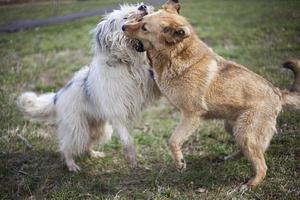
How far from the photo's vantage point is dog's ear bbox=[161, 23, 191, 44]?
448cm

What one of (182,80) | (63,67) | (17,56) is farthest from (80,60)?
(182,80)

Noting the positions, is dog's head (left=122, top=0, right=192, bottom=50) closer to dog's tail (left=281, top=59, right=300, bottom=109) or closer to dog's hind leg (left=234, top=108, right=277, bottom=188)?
dog's hind leg (left=234, top=108, right=277, bottom=188)

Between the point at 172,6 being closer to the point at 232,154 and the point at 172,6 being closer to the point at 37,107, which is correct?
the point at 232,154

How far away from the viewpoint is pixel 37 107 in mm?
6301

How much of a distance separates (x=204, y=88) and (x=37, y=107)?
2.88m

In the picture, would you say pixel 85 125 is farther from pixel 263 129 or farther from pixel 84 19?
pixel 84 19

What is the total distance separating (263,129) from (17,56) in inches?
341

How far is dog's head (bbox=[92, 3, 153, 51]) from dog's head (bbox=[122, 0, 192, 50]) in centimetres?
34

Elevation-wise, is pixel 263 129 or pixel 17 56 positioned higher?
pixel 263 129

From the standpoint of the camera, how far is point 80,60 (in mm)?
10930

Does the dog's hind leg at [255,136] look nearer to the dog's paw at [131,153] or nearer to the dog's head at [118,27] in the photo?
the dog's paw at [131,153]

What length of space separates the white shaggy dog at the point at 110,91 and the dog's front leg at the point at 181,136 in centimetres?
82

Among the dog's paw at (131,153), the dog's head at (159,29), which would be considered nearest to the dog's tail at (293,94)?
the dog's head at (159,29)

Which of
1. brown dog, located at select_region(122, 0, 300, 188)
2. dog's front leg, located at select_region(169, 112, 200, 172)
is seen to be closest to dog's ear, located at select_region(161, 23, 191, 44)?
brown dog, located at select_region(122, 0, 300, 188)
